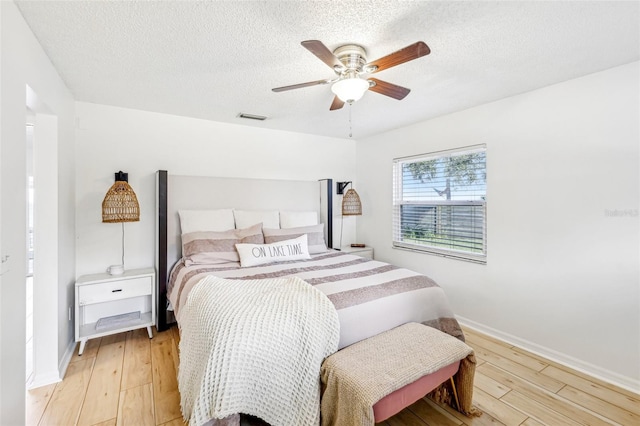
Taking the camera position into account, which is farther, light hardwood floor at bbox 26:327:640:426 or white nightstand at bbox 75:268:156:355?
white nightstand at bbox 75:268:156:355

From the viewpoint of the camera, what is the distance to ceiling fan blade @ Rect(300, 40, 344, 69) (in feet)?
4.67

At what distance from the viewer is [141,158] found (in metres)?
3.10

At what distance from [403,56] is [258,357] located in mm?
1725

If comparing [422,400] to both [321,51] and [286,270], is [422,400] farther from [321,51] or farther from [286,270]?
[321,51]

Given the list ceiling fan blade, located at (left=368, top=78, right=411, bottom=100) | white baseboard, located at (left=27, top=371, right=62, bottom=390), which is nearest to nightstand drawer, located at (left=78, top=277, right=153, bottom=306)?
white baseboard, located at (left=27, top=371, right=62, bottom=390)

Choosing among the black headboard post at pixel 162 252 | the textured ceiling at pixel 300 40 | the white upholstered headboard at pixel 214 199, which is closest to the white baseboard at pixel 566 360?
the white upholstered headboard at pixel 214 199

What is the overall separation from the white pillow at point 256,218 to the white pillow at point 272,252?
19.2 inches

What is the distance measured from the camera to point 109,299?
2631 millimetres

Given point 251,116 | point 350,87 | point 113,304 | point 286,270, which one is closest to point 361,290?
point 286,270

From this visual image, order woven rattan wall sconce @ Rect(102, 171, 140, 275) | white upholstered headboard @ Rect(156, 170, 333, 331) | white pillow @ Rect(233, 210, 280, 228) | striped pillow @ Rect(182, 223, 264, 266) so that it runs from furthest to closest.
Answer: white pillow @ Rect(233, 210, 280, 228) < white upholstered headboard @ Rect(156, 170, 333, 331) < striped pillow @ Rect(182, 223, 264, 266) < woven rattan wall sconce @ Rect(102, 171, 140, 275)

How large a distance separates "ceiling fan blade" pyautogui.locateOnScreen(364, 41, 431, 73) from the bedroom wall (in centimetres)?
168

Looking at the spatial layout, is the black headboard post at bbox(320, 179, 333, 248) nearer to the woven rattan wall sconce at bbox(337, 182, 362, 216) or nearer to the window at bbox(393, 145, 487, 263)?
the woven rattan wall sconce at bbox(337, 182, 362, 216)

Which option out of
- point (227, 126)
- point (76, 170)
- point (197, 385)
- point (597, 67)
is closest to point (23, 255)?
point (197, 385)

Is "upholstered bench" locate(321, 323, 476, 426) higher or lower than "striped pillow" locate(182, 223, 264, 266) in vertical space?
lower
